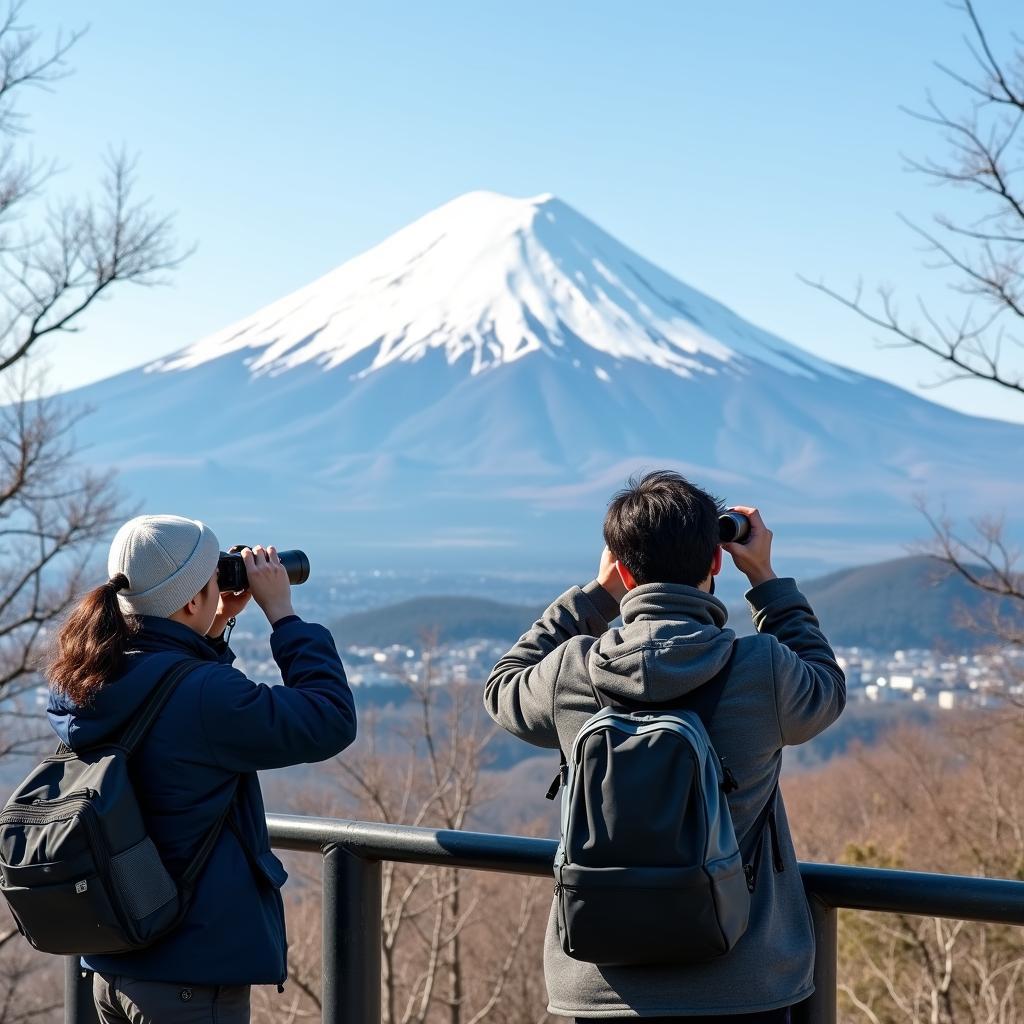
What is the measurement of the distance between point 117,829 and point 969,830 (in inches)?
937

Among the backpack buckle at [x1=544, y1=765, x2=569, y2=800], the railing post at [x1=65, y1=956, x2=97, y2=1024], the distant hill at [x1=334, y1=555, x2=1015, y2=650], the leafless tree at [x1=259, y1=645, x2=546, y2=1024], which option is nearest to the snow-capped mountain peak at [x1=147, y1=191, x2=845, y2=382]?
the distant hill at [x1=334, y1=555, x2=1015, y2=650]

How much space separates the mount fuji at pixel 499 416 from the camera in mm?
178500

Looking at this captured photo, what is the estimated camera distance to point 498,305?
180 m

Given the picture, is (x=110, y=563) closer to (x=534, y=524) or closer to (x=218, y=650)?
(x=218, y=650)

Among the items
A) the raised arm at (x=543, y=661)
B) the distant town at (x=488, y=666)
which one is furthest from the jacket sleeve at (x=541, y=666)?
the distant town at (x=488, y=666)

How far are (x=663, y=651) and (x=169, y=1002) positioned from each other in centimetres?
104

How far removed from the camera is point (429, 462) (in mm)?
191500

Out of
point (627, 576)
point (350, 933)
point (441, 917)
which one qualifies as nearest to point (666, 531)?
point (627, 576)

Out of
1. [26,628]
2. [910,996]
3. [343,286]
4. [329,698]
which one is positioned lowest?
[910,996]

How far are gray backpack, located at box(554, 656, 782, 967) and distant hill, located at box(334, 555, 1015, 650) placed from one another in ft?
275

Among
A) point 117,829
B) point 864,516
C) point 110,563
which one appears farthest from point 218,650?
point 864,516

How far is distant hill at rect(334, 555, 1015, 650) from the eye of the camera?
9150 centimetres

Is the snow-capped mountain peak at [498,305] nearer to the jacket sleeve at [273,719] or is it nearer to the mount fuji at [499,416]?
the mount fuji at [499,416]

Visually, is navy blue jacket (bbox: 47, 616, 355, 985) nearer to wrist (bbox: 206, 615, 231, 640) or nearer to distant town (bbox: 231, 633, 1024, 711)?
wrist (bbox: 206, 615, 231, 640)
